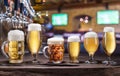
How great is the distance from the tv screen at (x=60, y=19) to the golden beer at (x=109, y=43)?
27.2 feet

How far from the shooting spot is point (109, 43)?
→ 1.59 metres

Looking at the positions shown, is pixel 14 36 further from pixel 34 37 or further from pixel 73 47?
pixel 73 47

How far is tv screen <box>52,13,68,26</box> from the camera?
9936 millimetres

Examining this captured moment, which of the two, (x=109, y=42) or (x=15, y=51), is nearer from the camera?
(x=15, y=51)

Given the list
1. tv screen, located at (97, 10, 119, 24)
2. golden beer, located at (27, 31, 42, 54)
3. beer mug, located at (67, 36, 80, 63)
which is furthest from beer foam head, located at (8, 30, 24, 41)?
tv screen, located at (97, 10, 119, 24)

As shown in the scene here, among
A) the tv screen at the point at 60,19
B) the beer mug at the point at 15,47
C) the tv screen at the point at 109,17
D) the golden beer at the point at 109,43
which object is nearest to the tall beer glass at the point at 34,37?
the beer mug at the point at 15,47

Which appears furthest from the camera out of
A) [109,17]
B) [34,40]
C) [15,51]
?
[109,17]

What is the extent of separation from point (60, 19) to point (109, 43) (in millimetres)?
8509

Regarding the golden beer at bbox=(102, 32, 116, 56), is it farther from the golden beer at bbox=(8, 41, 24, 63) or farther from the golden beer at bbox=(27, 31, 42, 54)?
the golden beer at bbox=(8, 41, 24, 63)

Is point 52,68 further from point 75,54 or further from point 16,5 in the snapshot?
point 16,5

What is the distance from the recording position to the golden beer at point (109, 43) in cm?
158

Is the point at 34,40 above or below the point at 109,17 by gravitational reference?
below

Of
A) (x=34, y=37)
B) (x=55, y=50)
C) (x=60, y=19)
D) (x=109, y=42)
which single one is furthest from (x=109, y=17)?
(x=55, y=50)

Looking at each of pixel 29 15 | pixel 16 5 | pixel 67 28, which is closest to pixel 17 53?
pixel 16 5
